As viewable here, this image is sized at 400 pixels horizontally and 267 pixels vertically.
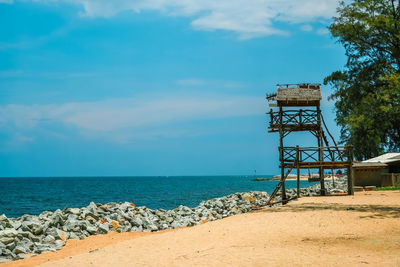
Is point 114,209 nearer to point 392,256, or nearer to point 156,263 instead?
point 156,263

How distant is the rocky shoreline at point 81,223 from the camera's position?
52.2ft

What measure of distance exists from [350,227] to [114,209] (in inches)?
585

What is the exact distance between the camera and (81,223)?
65.7 ft

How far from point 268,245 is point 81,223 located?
36.1ft

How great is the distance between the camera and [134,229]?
21.1m

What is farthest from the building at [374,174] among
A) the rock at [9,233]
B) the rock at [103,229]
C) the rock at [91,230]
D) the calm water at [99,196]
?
the rock at [9,233]

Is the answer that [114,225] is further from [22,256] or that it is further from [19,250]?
[22,256]

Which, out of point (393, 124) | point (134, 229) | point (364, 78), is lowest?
point (134, 229)

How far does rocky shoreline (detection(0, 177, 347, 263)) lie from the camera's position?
15898 millimetres

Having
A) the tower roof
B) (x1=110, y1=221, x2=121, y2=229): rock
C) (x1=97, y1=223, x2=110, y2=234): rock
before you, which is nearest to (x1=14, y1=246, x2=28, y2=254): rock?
(x1=97, y1=223, x2=110, y2=234): rock

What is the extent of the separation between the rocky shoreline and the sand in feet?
2.61

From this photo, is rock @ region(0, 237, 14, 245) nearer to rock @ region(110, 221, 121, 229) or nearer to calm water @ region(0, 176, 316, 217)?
rock @ region(110, 221, 121, 229)

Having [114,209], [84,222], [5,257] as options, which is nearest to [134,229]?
[84,222]

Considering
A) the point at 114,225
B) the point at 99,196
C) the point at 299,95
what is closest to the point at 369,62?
the point at 299,95
